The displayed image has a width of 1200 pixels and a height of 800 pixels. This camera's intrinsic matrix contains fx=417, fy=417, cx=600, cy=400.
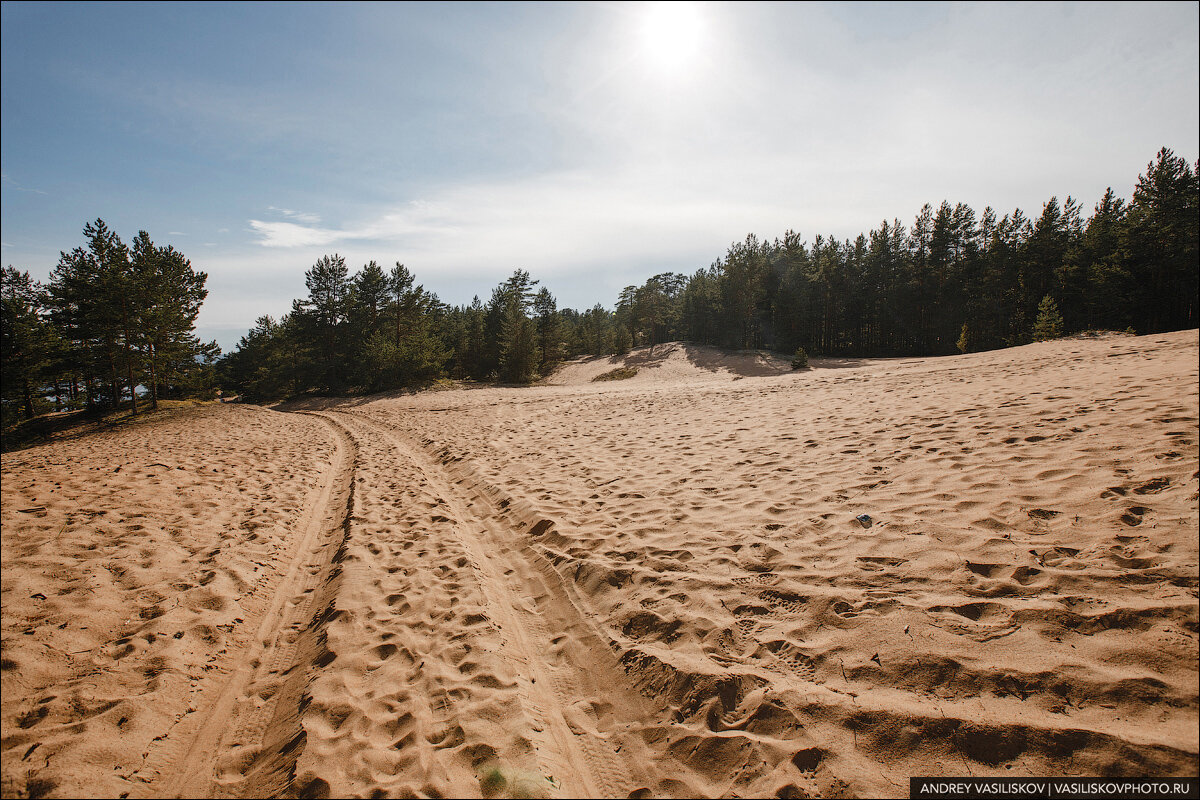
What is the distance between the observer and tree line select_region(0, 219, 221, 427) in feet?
75.5

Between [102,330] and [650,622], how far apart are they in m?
34.2

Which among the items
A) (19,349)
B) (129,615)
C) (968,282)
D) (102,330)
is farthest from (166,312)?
(968,282)

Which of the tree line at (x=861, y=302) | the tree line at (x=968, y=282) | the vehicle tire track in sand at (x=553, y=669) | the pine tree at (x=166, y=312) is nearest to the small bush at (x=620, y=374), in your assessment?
the tree line at (x=861, y=302)

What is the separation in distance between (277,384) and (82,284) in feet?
49.7

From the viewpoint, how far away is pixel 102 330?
2289cm

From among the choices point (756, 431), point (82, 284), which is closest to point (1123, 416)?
point (756, 431)

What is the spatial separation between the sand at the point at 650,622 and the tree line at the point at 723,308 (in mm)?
27051

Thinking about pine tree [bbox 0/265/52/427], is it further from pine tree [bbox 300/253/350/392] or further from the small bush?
the small bush

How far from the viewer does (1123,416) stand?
5480mm

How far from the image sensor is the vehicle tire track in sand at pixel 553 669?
271 centimetres

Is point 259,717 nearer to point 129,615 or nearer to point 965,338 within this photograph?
point 129,615

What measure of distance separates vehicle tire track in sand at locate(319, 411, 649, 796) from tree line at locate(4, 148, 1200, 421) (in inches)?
1200

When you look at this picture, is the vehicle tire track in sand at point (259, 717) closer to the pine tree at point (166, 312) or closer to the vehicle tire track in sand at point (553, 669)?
→ the vehicle tire track in sand at point (553, 669)

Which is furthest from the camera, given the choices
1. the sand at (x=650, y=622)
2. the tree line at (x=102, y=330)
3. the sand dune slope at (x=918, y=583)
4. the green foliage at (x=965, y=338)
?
→ the green foliage at (x=965, y=338)
